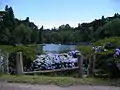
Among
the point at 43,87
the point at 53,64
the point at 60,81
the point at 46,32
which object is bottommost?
the point at 43,87

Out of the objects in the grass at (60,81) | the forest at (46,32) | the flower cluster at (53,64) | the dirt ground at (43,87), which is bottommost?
the dirt ground at (43,87)

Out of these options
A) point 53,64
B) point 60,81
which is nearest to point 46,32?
point 53,64

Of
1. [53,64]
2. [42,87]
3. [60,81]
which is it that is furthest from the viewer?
[53,64]

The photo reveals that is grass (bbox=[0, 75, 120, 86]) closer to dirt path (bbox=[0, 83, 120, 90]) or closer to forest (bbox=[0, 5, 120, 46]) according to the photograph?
dirt path (bbox=[0, 83, 120, 90])

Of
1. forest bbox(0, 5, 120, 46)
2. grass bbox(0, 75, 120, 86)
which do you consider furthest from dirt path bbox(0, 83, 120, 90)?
forest bbox(0, 5, 120, 46)

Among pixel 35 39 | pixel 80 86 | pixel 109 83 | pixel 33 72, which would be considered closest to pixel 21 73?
pixel 33 72

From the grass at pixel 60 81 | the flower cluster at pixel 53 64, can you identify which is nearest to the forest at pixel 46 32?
the flower cluster at pixel 53 64

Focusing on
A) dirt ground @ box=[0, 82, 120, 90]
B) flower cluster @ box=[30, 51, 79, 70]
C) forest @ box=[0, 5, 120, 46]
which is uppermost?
forest @ box=[0, 5, 120, 46]

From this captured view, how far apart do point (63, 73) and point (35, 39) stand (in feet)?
264

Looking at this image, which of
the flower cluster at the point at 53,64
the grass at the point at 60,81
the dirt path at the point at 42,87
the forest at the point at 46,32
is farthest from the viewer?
the forest at the point at 46,32

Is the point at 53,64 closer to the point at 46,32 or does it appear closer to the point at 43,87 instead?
the point at 43,87

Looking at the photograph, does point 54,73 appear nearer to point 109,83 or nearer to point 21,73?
point 21,73

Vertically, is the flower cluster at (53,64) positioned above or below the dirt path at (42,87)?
above

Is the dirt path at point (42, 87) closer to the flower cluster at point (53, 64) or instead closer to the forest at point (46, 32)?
the flower cluster at point (53, 64)
